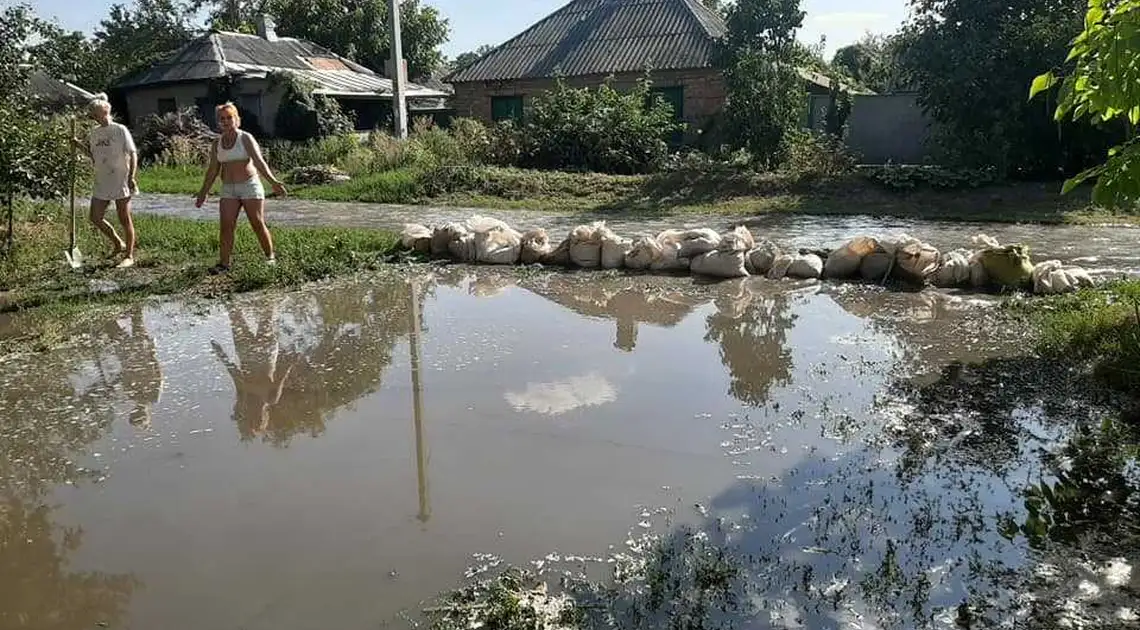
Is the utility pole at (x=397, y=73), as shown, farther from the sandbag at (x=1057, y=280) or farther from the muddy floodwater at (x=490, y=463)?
the sandbag at (x=1057, y=280)

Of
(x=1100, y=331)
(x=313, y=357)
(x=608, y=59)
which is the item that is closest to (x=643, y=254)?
(x=313, y=357)

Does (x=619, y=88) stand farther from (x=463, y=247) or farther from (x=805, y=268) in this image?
(x=805, y=268)

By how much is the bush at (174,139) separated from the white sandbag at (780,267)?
17.6 m

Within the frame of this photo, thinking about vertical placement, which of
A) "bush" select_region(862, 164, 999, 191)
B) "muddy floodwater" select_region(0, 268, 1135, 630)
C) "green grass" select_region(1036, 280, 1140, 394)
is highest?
"bush" select_region(862, 164, 999, 191)

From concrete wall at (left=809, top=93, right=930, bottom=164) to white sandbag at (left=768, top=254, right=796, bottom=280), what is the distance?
10.7m

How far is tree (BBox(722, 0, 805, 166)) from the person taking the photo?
15969 millimetres

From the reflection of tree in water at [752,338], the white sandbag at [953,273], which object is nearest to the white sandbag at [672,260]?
the reflection of tree in water at [752,338]

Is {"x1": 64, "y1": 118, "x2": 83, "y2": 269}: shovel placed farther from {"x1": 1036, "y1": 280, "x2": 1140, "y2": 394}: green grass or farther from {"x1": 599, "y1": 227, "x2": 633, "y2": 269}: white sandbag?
{"x1": 1036, "y1": 280, "x2": 1140, "y2": 394}: green grass

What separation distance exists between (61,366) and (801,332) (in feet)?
16.7

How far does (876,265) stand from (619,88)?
16.7m

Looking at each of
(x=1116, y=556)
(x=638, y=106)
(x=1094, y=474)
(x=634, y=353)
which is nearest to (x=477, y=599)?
(x=1116, y=556)

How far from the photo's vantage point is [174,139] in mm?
22469

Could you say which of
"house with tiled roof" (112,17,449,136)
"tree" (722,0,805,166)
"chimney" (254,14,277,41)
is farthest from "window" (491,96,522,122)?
"tree" (722,0,805,166)

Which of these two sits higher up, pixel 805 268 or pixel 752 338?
pixel 805 268
